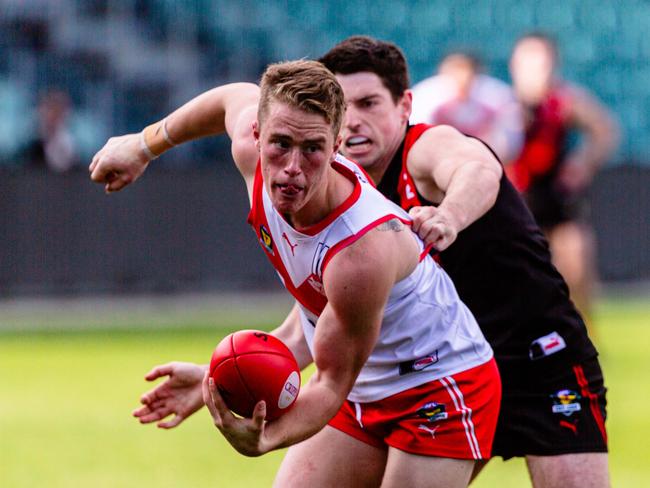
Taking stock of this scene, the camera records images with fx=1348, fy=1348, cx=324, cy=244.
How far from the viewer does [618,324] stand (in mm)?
15461

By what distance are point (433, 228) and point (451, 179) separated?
57 centimetres

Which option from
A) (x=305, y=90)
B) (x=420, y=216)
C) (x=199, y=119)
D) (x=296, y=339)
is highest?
(x=305, y=90)

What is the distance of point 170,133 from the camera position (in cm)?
571

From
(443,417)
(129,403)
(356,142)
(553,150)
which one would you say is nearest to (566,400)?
(443,417)

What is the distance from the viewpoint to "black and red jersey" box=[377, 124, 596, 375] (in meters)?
5.46

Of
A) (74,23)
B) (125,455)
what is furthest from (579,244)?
(74,23)

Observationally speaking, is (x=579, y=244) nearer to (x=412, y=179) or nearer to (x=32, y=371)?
(x=32, y=371)

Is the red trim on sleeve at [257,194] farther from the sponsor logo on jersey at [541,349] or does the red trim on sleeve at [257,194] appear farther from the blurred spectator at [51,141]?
the blurred spectator at [51,141]

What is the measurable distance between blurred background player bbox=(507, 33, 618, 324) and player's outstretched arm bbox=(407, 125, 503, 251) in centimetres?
671

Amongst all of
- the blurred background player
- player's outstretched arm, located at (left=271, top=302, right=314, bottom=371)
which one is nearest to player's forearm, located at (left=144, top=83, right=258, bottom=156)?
player's outstretched arm, located at (left=271, top=302, right=314, bottom=371)

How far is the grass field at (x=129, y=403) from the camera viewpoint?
27.7 feet

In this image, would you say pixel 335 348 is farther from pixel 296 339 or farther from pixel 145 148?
pixel 145 148

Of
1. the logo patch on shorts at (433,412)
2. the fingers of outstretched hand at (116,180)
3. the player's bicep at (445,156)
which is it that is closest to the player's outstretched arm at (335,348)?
the logo patch on shorts at (433,412)

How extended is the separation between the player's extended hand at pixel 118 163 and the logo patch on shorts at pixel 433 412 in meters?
1.58
